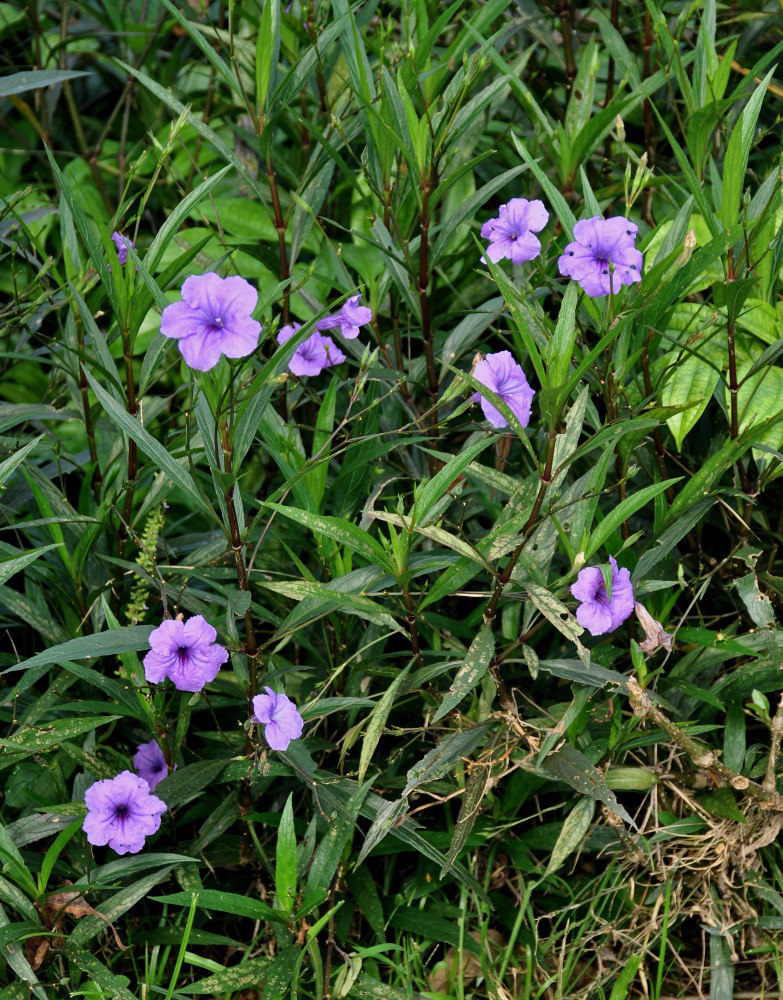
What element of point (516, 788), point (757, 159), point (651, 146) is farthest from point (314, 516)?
point (757, 159)

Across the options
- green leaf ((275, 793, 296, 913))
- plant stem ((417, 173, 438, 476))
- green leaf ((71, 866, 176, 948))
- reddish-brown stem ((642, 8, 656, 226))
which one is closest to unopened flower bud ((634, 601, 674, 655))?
plant stem ((417, 173, 438, 476))

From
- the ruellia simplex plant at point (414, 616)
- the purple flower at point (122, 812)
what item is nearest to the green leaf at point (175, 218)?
the ruellia simplex plant at point (414, 616)

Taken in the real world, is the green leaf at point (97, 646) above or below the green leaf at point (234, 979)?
above

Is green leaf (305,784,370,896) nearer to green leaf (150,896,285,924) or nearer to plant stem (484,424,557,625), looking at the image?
green leaf (150,896,285,924)

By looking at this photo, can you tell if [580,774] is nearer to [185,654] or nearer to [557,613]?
[557,613]

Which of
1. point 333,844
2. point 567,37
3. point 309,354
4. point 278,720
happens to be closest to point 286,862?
point 333,844

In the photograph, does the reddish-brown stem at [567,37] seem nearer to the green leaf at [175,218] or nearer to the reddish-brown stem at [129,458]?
the green leaf at [175,218]
